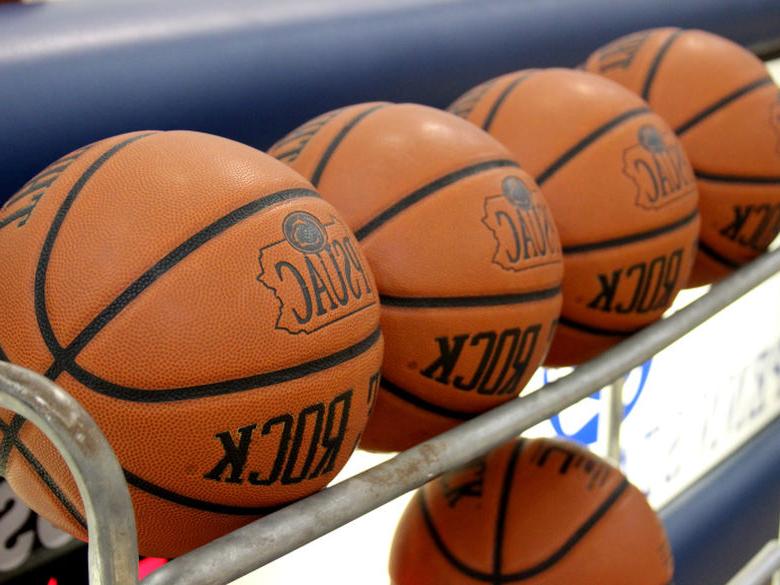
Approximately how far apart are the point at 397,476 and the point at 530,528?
1.14ft

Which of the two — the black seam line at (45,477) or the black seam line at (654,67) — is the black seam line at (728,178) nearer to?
the black seam line at (654,67)

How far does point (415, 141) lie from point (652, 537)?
19.8 inches

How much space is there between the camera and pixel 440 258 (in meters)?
0.73

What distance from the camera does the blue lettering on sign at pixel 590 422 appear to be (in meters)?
1.55

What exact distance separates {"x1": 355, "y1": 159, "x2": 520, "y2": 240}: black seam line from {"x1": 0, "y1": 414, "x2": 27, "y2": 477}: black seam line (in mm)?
288

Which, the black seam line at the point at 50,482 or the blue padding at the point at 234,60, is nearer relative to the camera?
the black seam line at the point at 50,482

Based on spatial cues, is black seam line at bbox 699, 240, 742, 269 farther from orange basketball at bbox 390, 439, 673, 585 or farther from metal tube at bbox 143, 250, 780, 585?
orange basketball at bbox 390, 439, 673, 585

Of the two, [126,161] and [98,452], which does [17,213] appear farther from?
[98,452]

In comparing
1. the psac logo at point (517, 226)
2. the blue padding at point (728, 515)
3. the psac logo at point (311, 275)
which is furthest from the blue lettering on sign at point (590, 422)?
Result: the psac logo at point (311, 275)

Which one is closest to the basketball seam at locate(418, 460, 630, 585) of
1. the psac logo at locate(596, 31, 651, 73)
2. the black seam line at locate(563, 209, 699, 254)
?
the black seam line at locate(563, 209, 699, 254)

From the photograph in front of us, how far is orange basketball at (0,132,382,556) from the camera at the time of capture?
54 cm

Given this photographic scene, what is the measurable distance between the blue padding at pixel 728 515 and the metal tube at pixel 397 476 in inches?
36.7

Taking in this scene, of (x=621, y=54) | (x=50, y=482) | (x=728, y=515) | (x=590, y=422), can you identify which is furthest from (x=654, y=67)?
(x=728, y=515)

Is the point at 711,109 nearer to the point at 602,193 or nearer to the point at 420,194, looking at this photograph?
the point at 602,193
